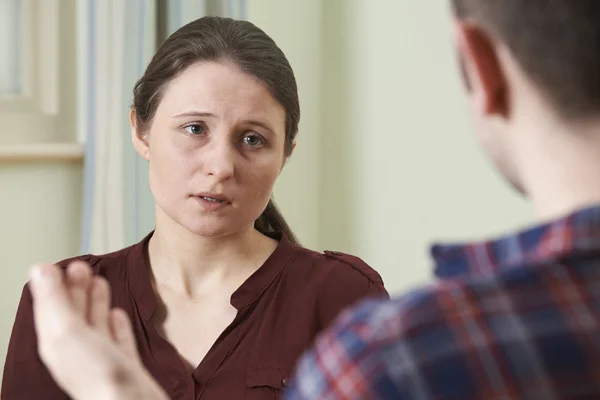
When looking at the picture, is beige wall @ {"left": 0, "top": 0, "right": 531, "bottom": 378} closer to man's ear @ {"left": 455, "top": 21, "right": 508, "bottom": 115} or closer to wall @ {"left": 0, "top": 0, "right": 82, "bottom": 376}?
wall @ {"left": 0, "top": 0, "right": 82, "bottom": 376}

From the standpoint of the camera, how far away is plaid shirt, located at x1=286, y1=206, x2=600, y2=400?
1.66 feet

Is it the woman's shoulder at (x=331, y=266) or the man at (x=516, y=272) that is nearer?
the man at (x=516, y=272)

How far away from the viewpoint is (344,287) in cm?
159

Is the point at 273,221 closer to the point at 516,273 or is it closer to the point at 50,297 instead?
the point at 50,297

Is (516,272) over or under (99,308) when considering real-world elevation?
over

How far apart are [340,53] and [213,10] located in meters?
0.57

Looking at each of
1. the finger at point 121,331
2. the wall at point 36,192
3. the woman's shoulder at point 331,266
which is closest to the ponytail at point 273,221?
the woman's shoulder at point 331,266

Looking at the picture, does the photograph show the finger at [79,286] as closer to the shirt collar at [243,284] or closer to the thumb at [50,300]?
the thumb at [50,300]

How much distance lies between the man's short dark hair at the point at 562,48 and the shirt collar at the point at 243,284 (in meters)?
1.03

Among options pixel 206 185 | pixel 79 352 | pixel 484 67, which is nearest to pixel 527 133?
pixel 484 67

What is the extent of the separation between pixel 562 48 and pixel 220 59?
1.05m

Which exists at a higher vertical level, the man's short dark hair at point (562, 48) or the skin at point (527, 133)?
the man's short dark hair at point (562, 48)

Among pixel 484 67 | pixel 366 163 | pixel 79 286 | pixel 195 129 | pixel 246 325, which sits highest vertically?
pixel 484 67

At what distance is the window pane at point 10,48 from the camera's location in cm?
255
